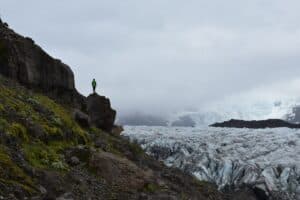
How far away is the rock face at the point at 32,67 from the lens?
20.0 meters

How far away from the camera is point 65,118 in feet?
59.6

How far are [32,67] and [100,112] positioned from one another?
23.1 ft

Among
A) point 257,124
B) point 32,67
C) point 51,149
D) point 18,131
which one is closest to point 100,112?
point 32,67

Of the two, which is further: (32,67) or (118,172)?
(32,67)

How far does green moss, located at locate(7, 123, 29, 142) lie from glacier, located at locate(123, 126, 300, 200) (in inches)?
1464

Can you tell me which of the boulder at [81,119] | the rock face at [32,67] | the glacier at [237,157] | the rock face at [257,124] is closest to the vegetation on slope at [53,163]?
the rock face at [32,67]

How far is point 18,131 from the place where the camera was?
13.7 meters

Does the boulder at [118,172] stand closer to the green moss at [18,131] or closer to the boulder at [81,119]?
the green moss at [18,131]

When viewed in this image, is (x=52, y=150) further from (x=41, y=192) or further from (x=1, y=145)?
(x=41, y=192)

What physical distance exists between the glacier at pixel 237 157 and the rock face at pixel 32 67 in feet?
98.3

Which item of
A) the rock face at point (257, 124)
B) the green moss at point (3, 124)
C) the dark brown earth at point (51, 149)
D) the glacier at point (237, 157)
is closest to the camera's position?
the dark brown earth at point (51, 149)

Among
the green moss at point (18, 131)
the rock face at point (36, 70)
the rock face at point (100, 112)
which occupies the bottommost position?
the green moss at point (18, 131)

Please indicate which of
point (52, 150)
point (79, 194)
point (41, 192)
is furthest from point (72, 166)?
point (41, 192)

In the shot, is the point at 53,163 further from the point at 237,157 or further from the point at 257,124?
the point at 257,124
